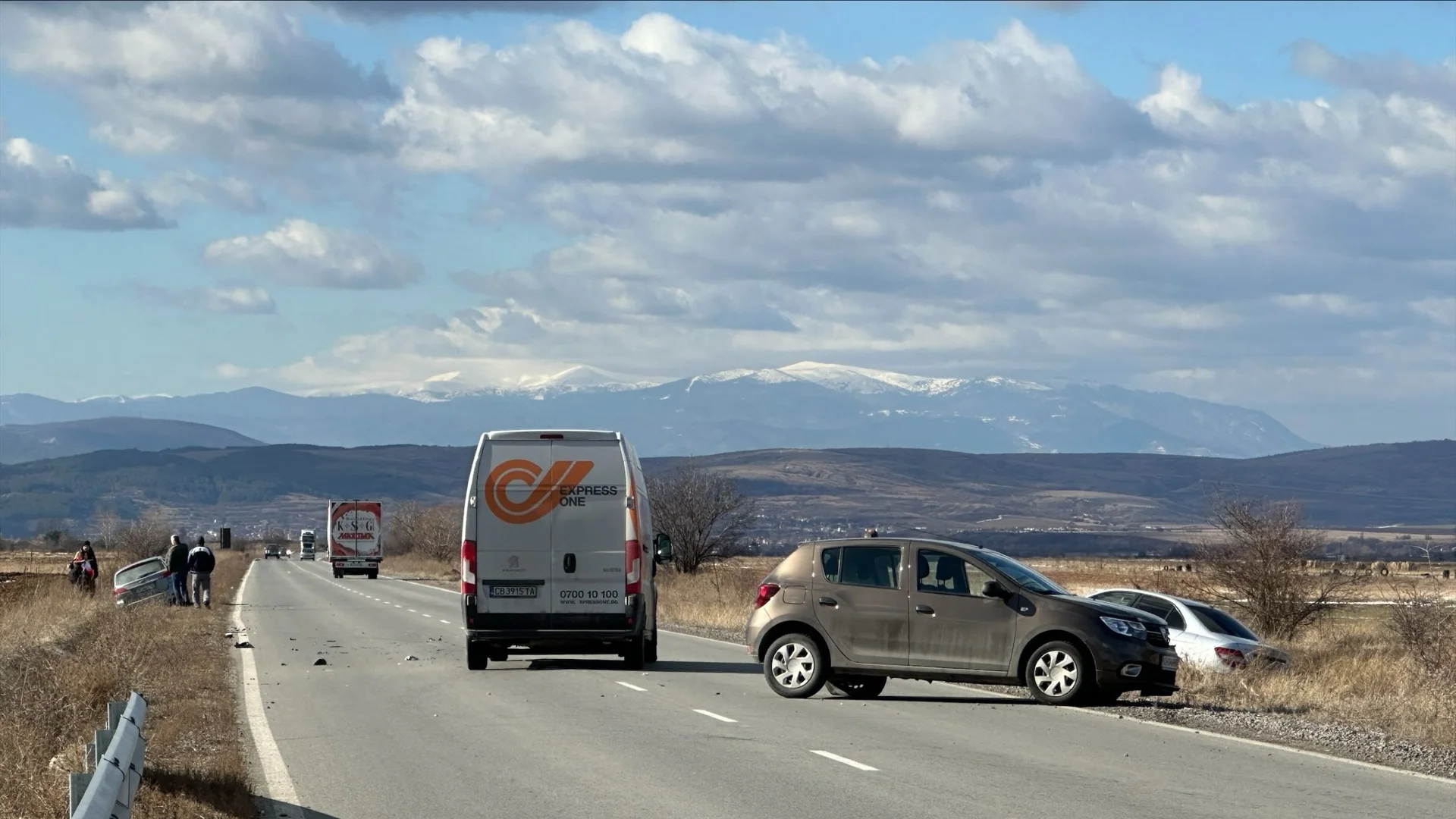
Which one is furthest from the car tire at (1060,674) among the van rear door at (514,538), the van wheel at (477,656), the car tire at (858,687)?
the van wheel at (477,656)

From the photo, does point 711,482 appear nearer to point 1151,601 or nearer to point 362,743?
point 1151,601

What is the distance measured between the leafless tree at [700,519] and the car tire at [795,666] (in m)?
49.8

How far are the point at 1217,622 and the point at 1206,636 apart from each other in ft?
2.56

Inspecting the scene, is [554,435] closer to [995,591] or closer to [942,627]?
[942,627]

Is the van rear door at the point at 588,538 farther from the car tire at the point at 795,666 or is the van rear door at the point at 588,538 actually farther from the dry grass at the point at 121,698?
the dry grass at the point at 121,698

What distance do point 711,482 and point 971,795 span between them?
63.0 metres

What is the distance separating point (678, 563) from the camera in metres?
71.4

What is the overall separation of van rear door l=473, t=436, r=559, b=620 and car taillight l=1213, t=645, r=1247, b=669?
9311 millimetres

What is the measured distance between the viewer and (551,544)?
865 inches

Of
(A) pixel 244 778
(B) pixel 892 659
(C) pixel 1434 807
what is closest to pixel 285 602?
(B) pixel 892 659

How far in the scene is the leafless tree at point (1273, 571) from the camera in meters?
36.6

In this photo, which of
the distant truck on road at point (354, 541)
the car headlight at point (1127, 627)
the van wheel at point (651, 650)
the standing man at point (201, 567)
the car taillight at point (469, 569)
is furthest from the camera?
the distant truck on road at point (354, 541)

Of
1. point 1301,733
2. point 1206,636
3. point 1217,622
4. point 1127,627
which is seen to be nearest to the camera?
point 1301,733

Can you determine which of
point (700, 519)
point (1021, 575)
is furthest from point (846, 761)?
point (700, 519)
